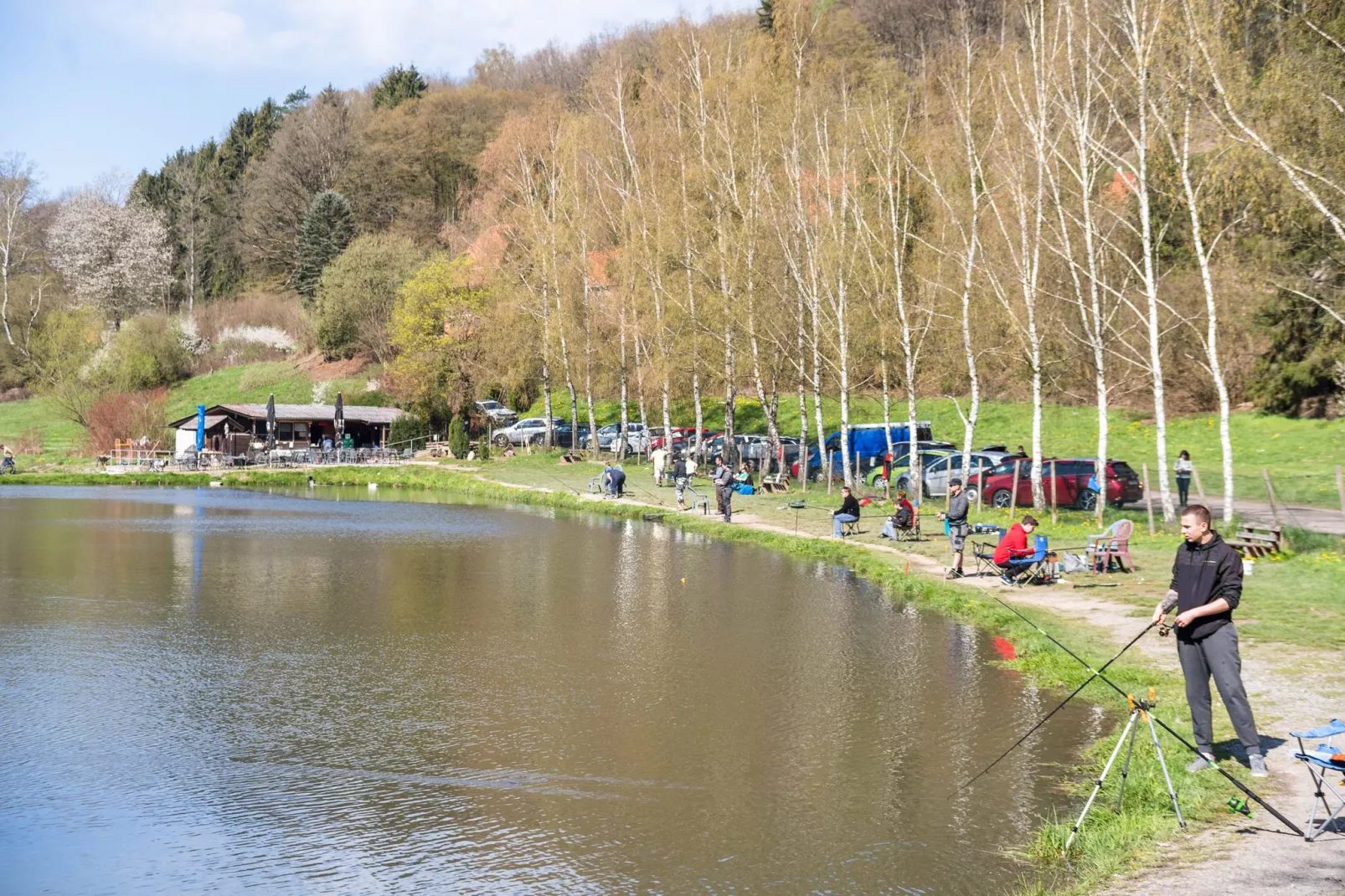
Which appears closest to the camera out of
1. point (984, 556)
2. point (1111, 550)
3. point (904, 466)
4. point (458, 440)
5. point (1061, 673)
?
point (1061, 673)

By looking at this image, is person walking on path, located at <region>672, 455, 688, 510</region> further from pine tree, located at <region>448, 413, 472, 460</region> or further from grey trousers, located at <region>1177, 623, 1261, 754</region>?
grey trousers, located at <region>1177, 623, 1261, 754</region>

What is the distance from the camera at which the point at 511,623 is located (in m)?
19.0

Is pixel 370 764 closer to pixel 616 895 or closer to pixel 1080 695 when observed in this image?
pixel 616 895

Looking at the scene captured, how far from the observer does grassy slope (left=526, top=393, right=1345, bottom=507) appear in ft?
118

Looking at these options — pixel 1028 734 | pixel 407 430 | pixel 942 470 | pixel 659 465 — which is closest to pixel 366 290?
pixel 407 430

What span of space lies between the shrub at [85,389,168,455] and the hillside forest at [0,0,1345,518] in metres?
0.68

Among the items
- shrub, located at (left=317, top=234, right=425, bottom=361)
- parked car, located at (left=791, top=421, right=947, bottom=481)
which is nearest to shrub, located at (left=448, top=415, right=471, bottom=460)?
shrub, located at (left=317, top=234, right=425, bottom=361)

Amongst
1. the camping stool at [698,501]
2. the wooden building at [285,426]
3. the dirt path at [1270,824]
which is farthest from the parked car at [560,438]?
the dirt path at [1270,824]

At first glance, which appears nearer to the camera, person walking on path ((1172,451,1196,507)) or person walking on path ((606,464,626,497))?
person walking on path ((1172,451,1196,507))

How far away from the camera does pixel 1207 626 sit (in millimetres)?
9672

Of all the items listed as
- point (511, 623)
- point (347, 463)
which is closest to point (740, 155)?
point (347, 463)

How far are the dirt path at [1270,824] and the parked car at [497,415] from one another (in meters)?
58.9

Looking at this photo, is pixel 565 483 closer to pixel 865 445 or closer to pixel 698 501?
pixel 698 501

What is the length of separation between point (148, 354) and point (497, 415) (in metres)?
31.7
